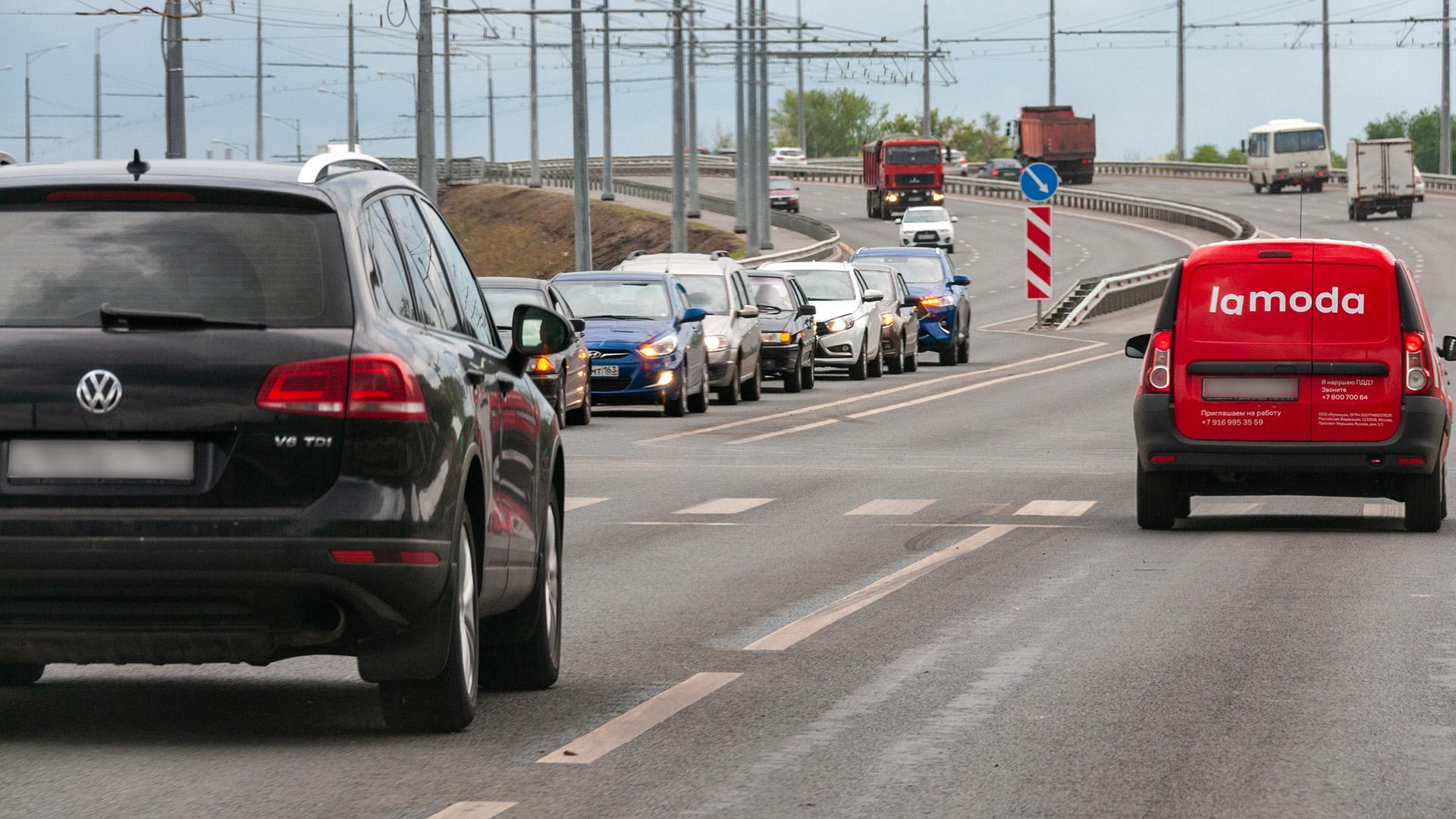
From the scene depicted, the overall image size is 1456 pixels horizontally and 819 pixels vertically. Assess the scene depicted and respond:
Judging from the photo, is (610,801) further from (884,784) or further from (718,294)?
(718,294)

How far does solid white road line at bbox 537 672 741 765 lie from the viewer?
282 inches

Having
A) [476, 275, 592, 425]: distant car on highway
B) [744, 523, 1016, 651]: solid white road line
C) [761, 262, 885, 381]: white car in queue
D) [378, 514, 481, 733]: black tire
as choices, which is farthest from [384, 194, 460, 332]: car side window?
[761, 262, 885, 381]: white car in queue

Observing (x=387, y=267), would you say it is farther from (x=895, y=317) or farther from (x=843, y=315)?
(x=895, y=317)

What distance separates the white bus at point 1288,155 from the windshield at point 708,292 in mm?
70032

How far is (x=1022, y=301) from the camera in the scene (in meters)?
65.5

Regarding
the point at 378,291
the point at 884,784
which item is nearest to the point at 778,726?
the point at 884,784

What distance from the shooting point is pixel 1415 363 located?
14758 mm

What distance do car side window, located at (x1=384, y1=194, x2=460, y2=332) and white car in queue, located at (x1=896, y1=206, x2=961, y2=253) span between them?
245 ft

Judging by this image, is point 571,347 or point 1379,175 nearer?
point 571,347

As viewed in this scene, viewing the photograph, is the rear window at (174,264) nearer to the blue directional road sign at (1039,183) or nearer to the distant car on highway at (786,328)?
the distant car on highway at (786,328)

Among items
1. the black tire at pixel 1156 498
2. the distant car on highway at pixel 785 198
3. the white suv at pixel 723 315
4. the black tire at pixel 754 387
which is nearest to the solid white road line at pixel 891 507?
the black tire at pixel 1156 498

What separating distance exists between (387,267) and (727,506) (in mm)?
9826

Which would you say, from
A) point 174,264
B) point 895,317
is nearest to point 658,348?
point 895,317

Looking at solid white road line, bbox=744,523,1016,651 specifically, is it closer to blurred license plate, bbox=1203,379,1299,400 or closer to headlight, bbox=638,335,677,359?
blurred license plate, bbox=1203,379,1299,400
